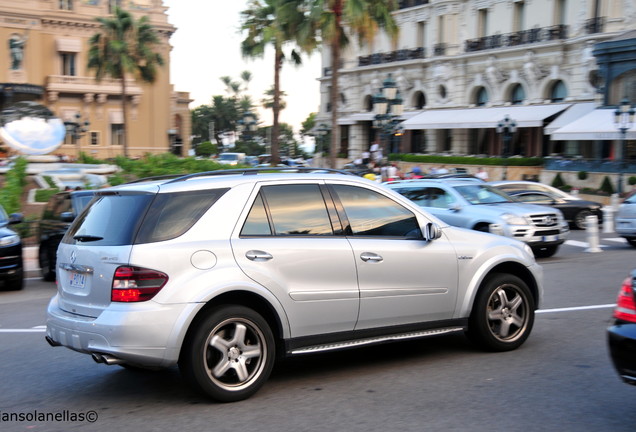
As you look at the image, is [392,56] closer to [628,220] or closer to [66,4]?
[66,4]

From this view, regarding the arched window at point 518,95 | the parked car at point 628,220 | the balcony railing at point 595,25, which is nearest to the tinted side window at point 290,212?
the parked car at point 628,220

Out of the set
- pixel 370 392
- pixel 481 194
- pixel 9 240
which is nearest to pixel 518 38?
pixel 481 194

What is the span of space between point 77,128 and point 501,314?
49.9 meters

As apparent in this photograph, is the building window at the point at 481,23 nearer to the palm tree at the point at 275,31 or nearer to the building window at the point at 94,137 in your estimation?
the palm tree at the point at 275,31

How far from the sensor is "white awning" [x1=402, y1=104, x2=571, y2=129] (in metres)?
40.3

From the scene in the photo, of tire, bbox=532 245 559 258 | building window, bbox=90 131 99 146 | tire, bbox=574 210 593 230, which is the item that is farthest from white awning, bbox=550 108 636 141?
building window, bbox=90 131 99 146

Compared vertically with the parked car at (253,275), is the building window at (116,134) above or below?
above

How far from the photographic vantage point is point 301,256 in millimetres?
→ 5688

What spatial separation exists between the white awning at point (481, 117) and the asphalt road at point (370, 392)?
3436 cm

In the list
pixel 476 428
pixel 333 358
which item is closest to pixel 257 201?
pixel 333 358

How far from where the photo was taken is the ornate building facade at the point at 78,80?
54281 millimetres

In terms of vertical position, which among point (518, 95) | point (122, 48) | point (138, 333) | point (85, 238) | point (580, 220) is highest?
point (122, 48)

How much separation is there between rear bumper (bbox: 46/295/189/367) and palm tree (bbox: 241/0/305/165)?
25271 millimetres

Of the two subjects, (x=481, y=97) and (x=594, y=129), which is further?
(x=481, y=97)
